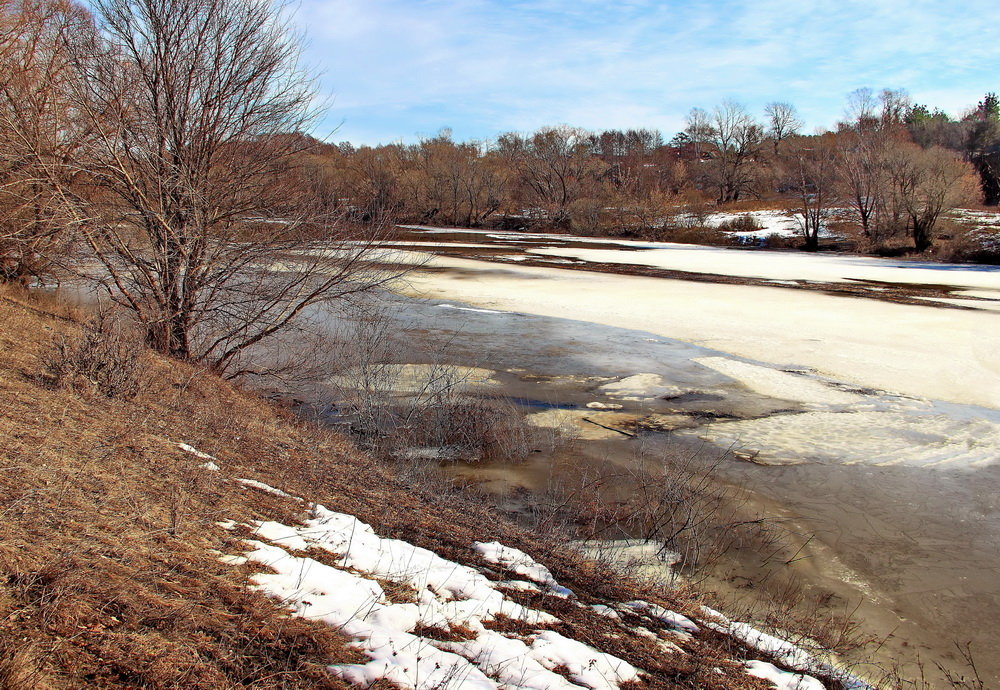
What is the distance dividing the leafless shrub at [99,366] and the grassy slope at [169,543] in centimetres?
17

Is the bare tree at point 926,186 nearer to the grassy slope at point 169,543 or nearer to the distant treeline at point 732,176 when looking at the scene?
the distant treeline at point 732,176

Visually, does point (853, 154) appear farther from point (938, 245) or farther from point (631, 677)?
point (631, 677)

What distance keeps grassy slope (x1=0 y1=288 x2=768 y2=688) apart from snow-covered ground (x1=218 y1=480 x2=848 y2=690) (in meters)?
0.15

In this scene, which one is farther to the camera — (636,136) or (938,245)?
(636,136)

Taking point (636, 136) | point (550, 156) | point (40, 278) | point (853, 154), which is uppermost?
point (636, 136)

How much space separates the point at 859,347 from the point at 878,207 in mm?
30348

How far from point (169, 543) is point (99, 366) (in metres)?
3.81

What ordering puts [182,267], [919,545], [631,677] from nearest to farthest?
[631,677] → [919,545] → [182,267]

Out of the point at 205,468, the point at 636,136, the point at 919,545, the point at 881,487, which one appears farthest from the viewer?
the point at 636,136

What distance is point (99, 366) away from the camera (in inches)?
261

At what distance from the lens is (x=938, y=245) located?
35.3 m

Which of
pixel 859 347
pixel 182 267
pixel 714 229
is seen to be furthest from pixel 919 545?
pixel 714 229

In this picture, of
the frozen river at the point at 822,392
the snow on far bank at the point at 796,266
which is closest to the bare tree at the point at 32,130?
the frozen river at the point at 822,392

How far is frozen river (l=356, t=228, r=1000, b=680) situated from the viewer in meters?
6.08
